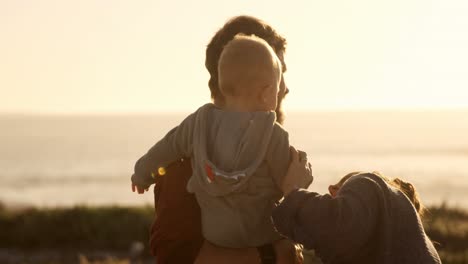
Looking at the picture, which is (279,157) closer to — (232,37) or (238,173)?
(238,173)

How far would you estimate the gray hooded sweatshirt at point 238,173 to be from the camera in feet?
15.5

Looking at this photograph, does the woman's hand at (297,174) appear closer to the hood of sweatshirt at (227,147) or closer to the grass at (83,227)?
the hood of sweatshirt at (227,147)

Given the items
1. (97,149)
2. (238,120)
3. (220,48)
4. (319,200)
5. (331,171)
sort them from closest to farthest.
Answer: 1. (319,200)
2. (238,120)
3. (220,48)
4. (331,171)
5. (97,149)

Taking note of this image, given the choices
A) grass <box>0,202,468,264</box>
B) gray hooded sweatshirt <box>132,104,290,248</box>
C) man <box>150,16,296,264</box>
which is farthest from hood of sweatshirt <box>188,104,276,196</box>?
Result: grass <box>0,202,468,264</box>

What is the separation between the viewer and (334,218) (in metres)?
4.40

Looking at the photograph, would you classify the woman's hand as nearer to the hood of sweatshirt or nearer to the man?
the hood of sweatshirt

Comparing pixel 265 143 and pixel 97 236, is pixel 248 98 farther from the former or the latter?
pixel 97 236

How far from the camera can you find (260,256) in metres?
4.84

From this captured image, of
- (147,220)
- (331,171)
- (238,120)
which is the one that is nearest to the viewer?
(238,120)

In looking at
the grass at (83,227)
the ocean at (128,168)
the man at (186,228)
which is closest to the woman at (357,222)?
the man at (186,228)

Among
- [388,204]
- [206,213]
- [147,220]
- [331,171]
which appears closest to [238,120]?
[206,213]

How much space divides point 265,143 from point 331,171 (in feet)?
225

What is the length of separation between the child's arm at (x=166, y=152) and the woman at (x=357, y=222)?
66 cm

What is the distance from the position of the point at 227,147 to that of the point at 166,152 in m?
0.41
